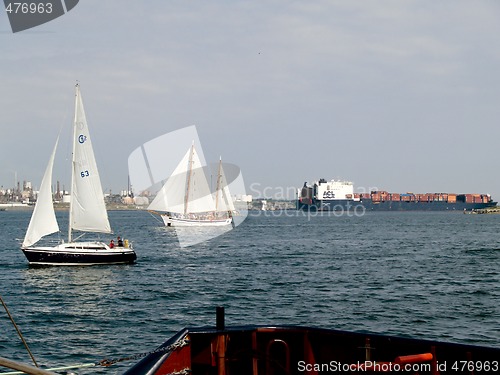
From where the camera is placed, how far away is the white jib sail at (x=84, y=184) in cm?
4638

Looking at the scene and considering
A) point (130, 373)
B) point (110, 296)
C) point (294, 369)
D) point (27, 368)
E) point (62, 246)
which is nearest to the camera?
point (27, 368)

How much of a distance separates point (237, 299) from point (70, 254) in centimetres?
1826

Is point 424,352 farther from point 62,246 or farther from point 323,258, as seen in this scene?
point 323,258

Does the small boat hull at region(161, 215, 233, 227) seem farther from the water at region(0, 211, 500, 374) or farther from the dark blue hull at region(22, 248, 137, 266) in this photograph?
the dark blue hull at region(22, 248, 137, 266)

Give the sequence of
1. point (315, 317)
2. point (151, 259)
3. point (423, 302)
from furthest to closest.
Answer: point (151, 259) < point (423, 302) < point (315, 317)

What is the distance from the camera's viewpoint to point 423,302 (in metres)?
31.2

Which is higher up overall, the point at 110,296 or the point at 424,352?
the point at 424,352

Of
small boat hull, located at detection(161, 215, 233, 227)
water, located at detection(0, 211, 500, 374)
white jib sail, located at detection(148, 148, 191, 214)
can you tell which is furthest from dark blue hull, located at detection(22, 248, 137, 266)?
small boat hull, located at detection(161, 215, 233, 227)

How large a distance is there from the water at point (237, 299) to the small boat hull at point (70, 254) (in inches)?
30.6

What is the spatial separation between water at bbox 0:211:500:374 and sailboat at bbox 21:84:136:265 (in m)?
1.11

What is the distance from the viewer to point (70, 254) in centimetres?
4503

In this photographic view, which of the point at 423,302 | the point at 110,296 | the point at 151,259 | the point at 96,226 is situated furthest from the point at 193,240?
the point at 423,302

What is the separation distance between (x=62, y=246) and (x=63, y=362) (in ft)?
89.7

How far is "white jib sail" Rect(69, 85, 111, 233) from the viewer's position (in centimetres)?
4638
